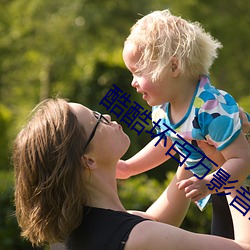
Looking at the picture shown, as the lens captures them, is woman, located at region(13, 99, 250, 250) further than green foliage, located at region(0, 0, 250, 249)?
No

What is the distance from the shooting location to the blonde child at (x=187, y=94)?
279cm

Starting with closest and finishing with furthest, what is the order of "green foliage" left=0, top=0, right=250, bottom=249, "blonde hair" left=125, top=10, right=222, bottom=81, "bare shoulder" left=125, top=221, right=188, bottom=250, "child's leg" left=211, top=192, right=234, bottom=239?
"bare shoulder" left=125, top=221, right=188, bottom=250, "blonde hair" left=125, top=10, right=222, bottom=81, "child's leg" left=211, top=192, right=234, bottom=239, "green foliage" left=0, top=0, right=250, bottom=249

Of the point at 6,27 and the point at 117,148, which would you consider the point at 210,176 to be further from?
the point at 6,27

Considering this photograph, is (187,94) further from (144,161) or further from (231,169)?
(144,161)

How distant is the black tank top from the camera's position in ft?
8.68

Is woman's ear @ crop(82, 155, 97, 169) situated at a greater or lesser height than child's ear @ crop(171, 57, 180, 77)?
lesser

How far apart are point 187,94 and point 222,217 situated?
0.65 m

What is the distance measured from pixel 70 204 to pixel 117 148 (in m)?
0.30

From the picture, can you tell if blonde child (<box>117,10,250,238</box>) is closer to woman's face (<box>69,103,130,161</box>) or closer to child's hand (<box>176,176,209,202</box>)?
child's hand (<box>176,176,209,202</box>)

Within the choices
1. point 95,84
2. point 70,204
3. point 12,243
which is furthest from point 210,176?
point 95,84

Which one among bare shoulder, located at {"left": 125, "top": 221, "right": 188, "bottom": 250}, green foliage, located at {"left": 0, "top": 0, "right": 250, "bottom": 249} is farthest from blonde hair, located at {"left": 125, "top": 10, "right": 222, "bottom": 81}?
green foliage, located at {"left": 0, "top": 0, "right": 250, "bottom": 249}

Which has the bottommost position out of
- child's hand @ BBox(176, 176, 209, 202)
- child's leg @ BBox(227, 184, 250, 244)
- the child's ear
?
child's leg @ BBox(227, 184, 250, 244)

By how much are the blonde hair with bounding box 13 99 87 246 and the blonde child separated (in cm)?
41

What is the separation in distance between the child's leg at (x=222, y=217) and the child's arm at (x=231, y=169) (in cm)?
39
